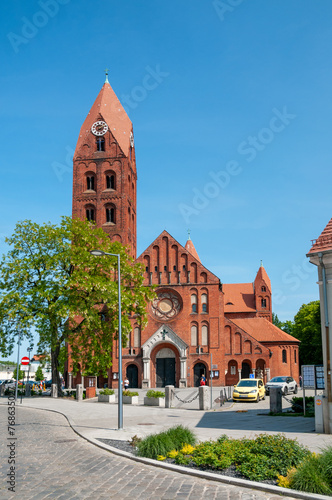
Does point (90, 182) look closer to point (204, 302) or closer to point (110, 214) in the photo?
point (110, 214)

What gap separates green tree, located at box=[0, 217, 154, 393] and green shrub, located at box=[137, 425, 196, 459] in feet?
69.7

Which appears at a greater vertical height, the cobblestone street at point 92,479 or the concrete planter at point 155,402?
the cobblestone street at point 92,479

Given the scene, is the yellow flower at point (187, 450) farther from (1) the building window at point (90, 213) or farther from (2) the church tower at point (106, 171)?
(1) the building window at point (90, 213)

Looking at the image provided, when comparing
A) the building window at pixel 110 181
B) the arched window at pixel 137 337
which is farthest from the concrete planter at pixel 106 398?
the building window at pixel 110 181

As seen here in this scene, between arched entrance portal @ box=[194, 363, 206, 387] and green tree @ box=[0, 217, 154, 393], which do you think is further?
arched entrance portal @ box=[194, 363, 206, 387]

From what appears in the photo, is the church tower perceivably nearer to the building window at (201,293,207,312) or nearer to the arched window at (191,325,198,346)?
the building window at (201,293,207,312)

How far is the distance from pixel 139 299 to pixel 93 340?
4.37 meters

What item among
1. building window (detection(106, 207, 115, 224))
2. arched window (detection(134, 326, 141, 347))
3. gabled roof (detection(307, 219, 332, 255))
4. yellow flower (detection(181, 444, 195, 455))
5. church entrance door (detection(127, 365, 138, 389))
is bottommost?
church entrance door (detection(127, 365, 138, 389))

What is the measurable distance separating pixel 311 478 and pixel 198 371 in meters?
46.0

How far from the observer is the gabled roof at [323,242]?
16312mm

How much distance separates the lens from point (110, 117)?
62.9m

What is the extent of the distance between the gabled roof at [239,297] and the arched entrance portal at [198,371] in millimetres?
20268

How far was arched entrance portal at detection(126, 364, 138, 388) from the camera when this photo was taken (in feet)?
178

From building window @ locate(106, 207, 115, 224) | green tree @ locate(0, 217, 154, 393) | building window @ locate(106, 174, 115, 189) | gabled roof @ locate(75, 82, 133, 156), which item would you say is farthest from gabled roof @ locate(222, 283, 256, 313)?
green tree @ locate(0, 217, 154, 393)
